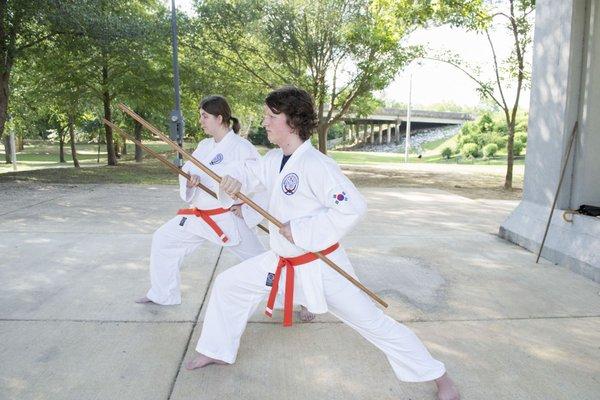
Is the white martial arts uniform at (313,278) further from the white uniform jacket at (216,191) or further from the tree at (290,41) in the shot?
the tree at (290,41)

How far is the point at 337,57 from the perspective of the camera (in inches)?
745

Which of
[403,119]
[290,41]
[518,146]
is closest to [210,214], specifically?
[290,41]

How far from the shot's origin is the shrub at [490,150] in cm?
3350

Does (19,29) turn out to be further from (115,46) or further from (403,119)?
(403,119)

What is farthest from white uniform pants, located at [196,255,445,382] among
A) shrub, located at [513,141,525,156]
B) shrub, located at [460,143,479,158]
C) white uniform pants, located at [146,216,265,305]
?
shrub, located at [460,143,479,158]

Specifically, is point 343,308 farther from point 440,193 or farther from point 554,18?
point 440,193

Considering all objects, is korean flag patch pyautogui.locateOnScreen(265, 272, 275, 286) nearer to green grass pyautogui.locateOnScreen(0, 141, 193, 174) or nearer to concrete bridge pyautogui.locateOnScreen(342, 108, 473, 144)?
green grass pyautogui.locateOnScreen(0, 141, 193, 174)

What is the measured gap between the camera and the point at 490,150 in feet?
110

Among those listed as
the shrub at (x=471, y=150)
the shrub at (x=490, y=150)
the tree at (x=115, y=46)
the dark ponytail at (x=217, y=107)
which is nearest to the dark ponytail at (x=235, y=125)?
the dark ponytail at (x=217, y=107)

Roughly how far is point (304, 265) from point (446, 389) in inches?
38.7

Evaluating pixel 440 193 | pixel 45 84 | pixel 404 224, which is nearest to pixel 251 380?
pixel 404 224

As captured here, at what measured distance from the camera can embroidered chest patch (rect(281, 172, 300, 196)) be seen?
2436 mm

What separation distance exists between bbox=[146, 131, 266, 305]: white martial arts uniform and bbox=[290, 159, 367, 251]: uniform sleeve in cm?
121

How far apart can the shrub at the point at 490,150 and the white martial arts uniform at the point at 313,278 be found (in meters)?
34.0
